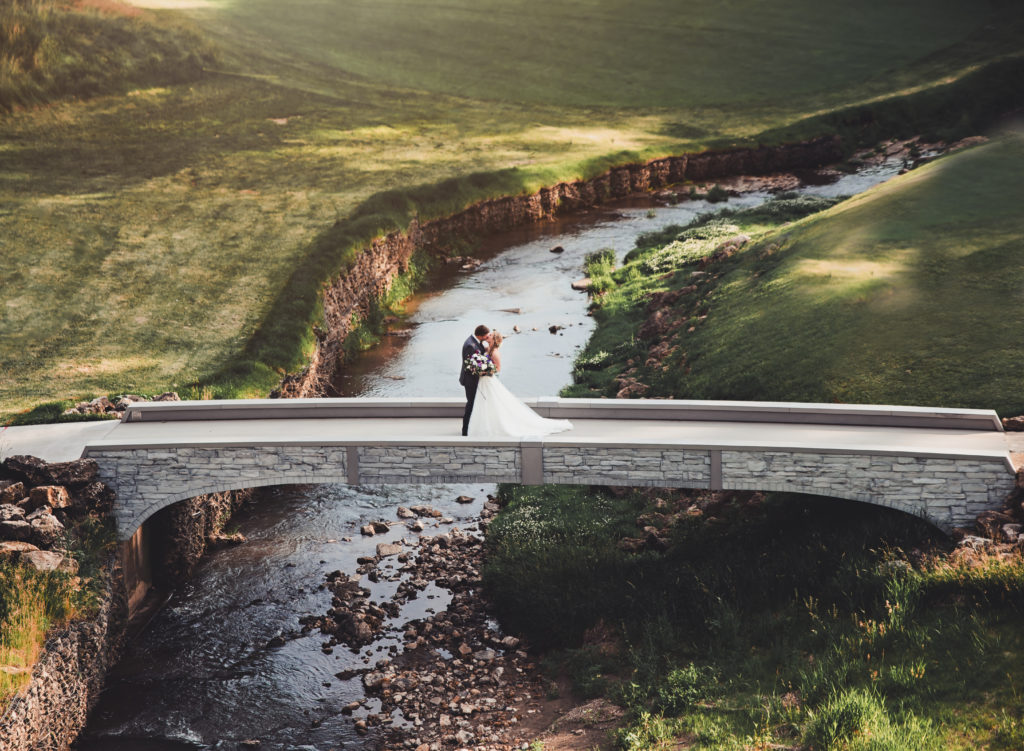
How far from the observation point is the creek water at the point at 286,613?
17.7 meters

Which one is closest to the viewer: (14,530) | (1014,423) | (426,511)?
(14,530)

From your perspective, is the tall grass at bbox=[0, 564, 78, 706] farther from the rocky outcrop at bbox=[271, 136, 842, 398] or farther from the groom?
the rocky outcrop at bbox=[271, 136, 842, 398]

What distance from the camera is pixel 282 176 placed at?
50469 millimetres

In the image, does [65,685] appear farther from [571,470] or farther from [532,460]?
[571,470]

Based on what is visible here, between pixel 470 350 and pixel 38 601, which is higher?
pixel 470 350

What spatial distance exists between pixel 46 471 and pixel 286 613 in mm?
5533

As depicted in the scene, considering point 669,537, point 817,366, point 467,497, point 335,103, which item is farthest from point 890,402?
point 335,103

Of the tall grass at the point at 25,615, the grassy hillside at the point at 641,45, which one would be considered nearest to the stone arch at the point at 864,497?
the tall grass at the point at 25,615

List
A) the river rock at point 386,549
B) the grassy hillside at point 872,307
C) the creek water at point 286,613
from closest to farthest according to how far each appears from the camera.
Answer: the creek water at point 286,613
the river rock at point 386,549
the grassy hillside at point 872,307

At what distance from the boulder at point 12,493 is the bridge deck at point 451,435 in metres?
1.23

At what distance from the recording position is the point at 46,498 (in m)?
19.3

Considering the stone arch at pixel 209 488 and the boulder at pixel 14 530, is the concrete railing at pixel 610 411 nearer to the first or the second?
the stone arch at pixel 209 488

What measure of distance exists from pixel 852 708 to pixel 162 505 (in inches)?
536

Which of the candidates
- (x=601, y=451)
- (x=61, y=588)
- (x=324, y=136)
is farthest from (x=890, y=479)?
(x=324, y=136)
